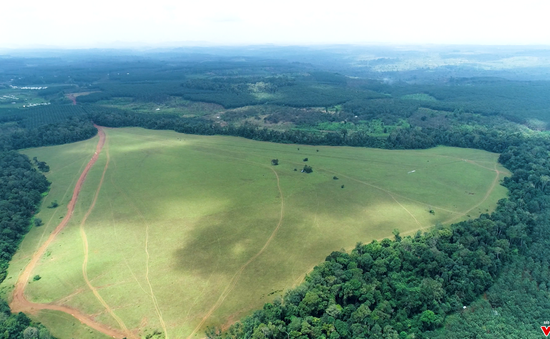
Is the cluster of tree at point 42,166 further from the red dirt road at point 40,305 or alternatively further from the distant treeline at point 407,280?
the distant treeline at point 407,280

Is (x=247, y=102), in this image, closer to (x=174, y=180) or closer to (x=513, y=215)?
(x=174, y=180)

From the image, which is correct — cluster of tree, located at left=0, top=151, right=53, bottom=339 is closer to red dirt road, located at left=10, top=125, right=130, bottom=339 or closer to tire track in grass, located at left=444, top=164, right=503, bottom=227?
red dirt road, located at left=10, top=125, right=130, bottom=339

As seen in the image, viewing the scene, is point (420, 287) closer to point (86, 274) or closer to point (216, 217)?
point (216, 217)

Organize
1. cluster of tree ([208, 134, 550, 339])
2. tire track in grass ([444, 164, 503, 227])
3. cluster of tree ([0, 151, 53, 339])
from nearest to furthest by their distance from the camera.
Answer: cluster of tree ([208, 134, 550, 339]), cluster of tree ([0, 151, 53, 339]), tire track in grass ([444, 164, 503, 227])

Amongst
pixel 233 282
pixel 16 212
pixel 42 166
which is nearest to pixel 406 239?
pixel 233 282

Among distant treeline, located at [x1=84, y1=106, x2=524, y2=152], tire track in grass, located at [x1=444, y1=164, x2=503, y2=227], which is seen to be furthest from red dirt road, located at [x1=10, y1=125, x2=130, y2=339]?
distant treeline, located at [x1=84, y1=106, x2=524, y2=152]

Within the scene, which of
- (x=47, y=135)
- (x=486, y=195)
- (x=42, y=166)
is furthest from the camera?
(x=47, y=135)

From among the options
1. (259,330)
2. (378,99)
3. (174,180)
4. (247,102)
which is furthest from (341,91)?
(259,330)

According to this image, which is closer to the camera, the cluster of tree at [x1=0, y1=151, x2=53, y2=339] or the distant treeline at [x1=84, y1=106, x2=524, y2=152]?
the cluster of tree at [x1=0, y1=151, x2=53, y2=339]
